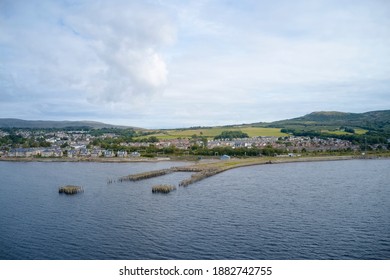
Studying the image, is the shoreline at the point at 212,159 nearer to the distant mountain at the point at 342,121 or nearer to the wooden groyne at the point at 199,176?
the wooden groyne at the point at 199,176

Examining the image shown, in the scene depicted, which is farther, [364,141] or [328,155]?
[364,141]

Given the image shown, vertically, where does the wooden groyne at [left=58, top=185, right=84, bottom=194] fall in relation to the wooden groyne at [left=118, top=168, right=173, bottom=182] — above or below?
below

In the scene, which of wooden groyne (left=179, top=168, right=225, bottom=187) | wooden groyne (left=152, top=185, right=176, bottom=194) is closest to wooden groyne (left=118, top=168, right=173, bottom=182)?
wooden groyne (left=179, top=168, right=225, bottom=187)

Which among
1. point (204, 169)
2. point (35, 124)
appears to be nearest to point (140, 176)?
point (204, 169)

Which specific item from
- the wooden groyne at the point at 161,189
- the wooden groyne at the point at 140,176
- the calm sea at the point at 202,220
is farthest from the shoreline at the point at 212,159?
the wooden groyne at the point at 161,189

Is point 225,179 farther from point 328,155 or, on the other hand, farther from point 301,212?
point 328,155

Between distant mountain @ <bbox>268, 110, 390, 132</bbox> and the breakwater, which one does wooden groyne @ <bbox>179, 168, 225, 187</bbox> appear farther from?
distant mountain @ <bbox>268, 110, 390, 132</bbox>
